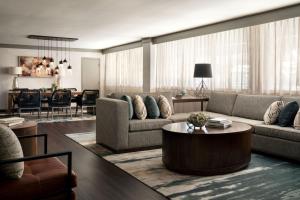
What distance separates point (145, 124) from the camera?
4.72m

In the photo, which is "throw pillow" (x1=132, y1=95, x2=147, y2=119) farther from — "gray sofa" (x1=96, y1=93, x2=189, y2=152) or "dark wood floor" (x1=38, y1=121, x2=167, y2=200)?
"dark wood floor" (x1=38, y1=121, x2=167, y2=200)

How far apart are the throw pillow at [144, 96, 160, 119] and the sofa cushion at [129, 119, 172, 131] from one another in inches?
6.3

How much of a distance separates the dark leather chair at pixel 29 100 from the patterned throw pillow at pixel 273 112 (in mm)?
6413

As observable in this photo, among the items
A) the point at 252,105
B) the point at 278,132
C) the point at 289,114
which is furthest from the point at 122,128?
the point at 289,114

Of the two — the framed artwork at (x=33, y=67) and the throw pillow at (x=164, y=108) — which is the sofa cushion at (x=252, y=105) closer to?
the throw pillow at (x=164, y=108)

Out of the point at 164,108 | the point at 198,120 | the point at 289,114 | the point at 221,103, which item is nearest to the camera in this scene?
the point at 198,120

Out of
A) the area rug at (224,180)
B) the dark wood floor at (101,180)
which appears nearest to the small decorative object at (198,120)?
the area rug at (224,180)

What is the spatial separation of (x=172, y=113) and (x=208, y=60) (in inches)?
77.0

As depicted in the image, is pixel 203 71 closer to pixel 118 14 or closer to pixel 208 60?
pixel 208 60

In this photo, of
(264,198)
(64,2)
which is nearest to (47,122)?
(64,2)

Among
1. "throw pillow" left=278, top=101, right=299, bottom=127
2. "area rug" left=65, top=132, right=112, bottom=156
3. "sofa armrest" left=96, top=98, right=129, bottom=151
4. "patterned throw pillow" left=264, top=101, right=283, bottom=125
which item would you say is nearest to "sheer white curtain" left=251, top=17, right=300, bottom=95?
"patterned throw pillow" left=264, top=101, right=283, bottom=125

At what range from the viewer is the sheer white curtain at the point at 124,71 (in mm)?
9938

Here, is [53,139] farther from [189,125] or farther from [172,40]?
[172,40]

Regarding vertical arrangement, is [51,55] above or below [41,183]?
above
